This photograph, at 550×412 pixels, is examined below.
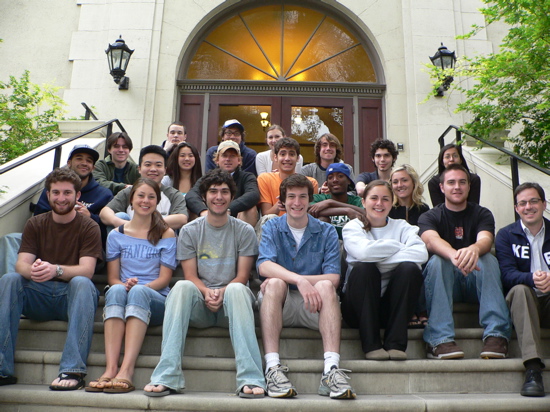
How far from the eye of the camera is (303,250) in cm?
398

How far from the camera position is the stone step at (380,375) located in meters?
3.42

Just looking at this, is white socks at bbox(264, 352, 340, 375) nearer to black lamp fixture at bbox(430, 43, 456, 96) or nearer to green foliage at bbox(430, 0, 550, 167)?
green foliage at bbox(430, 0, 550, 167)

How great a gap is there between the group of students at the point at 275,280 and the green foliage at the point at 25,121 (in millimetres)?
3954

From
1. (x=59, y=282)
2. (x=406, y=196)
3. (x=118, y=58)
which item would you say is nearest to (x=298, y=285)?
(x=59, y=282)

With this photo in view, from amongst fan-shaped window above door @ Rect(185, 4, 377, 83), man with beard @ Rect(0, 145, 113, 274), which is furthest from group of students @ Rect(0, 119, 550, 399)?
fan-shaped window above door @ Rect(185, 4, 377, 83)

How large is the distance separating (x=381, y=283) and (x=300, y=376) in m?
0.97

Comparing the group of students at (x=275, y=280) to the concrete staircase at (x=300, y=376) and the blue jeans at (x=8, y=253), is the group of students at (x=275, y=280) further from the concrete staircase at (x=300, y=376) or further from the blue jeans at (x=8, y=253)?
the blue jeans at (x=8, y=253)

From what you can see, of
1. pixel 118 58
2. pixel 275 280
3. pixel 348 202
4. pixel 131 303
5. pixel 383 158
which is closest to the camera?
pixel 131 303

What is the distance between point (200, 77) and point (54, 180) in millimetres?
6000

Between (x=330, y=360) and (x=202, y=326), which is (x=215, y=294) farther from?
(x=330, y=360)

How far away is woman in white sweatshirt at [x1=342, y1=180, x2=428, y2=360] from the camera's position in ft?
11.8

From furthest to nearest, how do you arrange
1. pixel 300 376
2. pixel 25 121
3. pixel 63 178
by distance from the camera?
pixel 25 121 → pixel 63 178 → pixel 300 376

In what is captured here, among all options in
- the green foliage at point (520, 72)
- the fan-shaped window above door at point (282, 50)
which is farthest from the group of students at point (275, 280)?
the fan-shaped window above door at point (282, 50)

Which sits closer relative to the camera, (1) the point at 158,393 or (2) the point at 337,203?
(1) the point at 158,393
